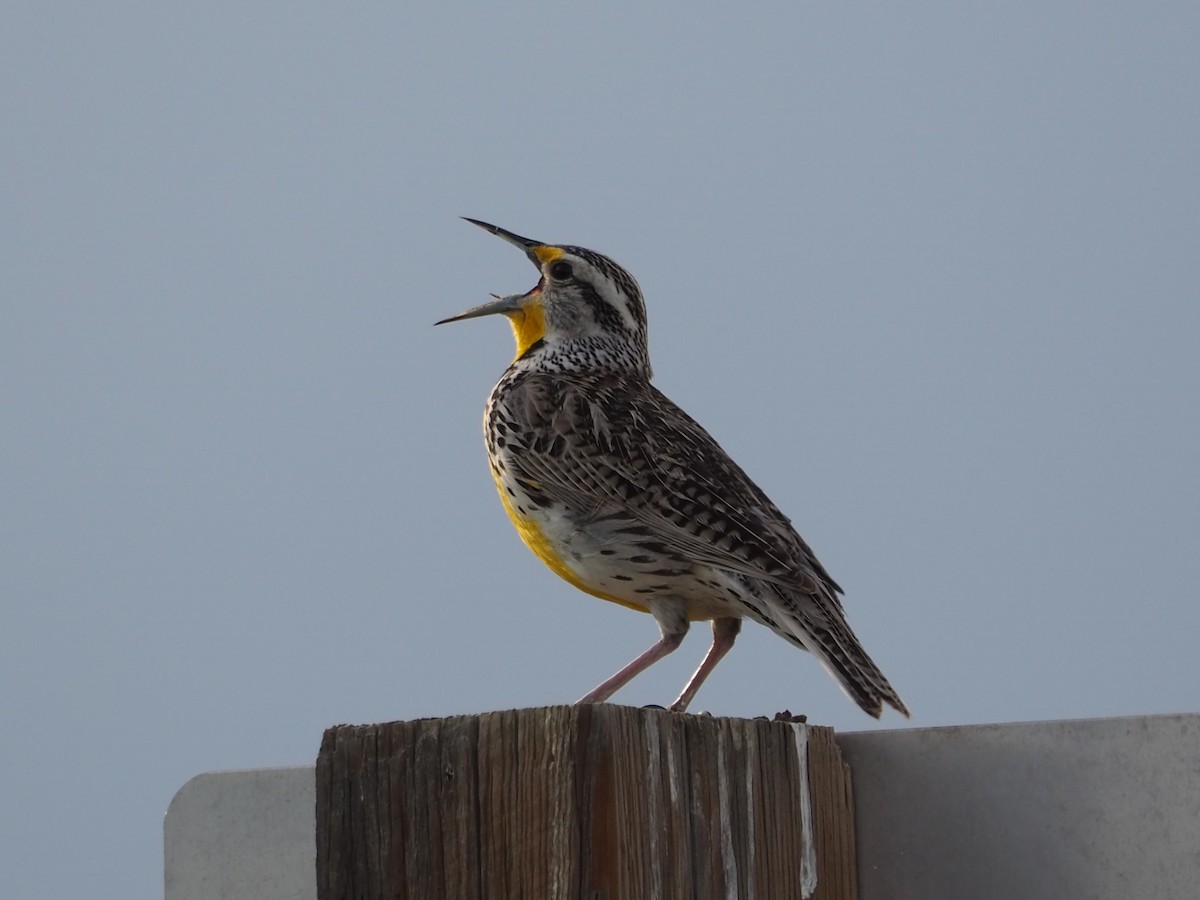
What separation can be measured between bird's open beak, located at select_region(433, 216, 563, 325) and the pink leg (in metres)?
1.39

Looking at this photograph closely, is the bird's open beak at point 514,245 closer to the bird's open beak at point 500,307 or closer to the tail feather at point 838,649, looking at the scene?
the bird's open beak at point 500,307

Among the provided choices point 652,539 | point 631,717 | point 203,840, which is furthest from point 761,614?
point 631,717

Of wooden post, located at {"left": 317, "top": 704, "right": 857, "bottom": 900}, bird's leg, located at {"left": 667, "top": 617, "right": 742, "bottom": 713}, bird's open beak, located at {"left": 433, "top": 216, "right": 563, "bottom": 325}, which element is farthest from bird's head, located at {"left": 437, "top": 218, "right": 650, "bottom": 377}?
wooden post, located at {"left": 317, "top": 704, "right": 857, "bottom": 900}

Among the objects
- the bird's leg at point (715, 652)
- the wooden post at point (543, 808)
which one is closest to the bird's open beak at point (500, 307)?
the bird's leg at point (715, 652)

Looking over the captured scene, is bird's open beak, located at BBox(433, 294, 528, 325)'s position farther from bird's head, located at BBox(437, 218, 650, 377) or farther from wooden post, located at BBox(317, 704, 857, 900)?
wooden post, located at BBox(317, 704, 857, 900)

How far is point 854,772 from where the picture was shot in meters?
3.37

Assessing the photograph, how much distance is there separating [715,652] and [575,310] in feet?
4.33

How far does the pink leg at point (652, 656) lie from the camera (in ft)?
14.7

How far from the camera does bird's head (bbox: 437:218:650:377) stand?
5406 millimetres

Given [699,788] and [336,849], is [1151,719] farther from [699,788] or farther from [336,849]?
[336,849]

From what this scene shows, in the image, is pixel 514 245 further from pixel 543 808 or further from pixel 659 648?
pixel 543 808

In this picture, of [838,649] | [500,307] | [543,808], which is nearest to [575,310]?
[500,307]

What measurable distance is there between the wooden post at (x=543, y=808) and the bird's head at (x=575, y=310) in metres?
2.58

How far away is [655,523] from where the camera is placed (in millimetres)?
4445
